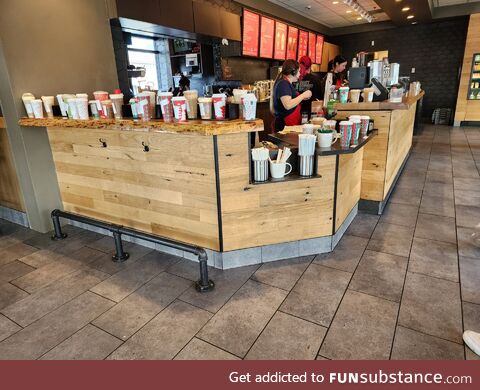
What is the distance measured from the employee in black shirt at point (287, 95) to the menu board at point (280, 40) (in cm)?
377

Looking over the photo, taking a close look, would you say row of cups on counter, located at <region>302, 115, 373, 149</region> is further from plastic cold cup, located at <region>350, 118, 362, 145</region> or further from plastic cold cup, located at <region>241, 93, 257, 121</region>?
plastic cold cup, located at <region>241, 93, 257, 121</region>

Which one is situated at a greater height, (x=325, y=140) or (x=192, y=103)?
(x=192, y=103)

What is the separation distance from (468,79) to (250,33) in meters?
6.52

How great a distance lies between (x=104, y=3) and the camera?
343 cm

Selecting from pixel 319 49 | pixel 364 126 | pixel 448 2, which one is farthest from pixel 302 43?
pixel 364 126

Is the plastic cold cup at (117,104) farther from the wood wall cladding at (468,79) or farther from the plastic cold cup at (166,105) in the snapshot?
the wood wall cladding at (468,79)

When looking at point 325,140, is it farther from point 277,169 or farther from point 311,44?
point 311,44

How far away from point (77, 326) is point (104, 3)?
3157 mm

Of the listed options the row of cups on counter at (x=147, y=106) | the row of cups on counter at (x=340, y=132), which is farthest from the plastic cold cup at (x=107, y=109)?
the row of cups on counter at (x=340, y=132)

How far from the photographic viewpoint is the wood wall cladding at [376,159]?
10.7 ft

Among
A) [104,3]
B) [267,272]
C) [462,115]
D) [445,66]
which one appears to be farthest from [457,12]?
[267,272]

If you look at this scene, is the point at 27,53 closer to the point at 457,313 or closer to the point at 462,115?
the point at 457,313

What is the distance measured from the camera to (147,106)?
7.70ft

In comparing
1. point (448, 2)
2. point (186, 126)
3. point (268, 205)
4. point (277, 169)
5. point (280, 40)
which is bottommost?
point (268, 205)
